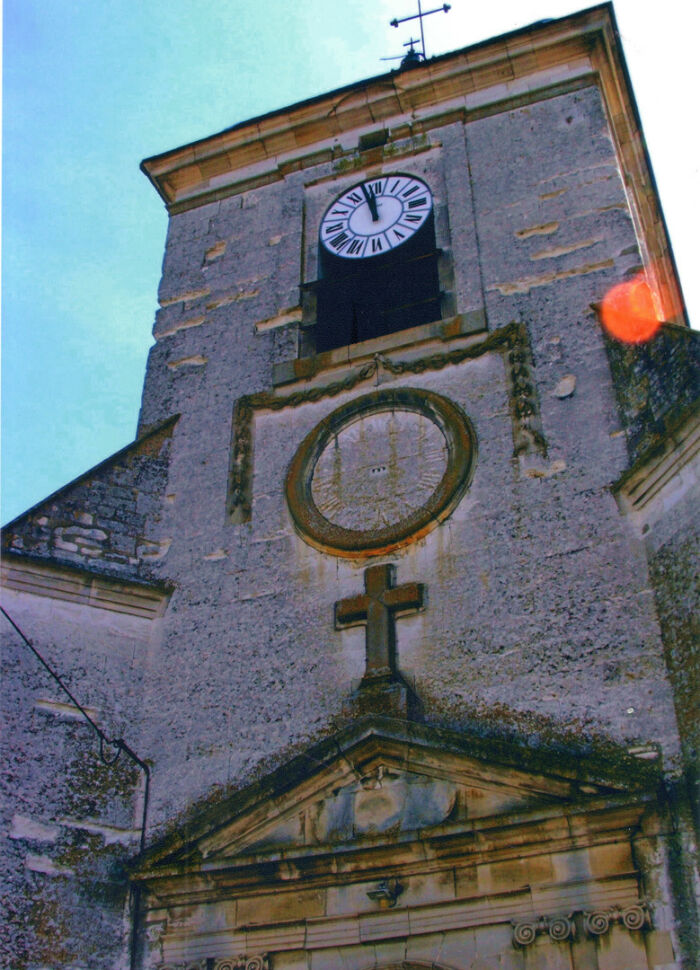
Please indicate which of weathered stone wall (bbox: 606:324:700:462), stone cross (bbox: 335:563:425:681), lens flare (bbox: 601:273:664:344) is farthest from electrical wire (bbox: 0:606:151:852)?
lens flare (bbox: 601:273:664:344)

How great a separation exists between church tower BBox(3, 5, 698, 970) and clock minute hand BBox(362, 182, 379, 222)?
3 centimetres

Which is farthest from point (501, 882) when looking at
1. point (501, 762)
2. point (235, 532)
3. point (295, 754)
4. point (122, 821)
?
point (235, 532)

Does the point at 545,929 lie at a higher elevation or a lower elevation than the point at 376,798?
lower

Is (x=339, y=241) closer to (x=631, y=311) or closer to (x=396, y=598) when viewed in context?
(x=631, y=311)

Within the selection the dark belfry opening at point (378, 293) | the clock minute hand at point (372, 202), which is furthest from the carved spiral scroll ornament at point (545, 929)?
the clock minute hand at point (372, 202)

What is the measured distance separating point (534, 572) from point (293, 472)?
7.23ft

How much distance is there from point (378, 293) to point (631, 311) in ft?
8.32

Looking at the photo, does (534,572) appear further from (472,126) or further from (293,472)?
(472,126)

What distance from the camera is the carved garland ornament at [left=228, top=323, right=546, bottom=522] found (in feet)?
27.4

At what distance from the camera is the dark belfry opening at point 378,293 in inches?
396

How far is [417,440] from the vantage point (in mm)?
8680

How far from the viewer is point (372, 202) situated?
10.9m

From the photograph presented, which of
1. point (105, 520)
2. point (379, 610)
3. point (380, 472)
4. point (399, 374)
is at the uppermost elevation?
point (399, 374)

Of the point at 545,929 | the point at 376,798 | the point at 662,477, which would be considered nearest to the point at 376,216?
the point at 662,477
